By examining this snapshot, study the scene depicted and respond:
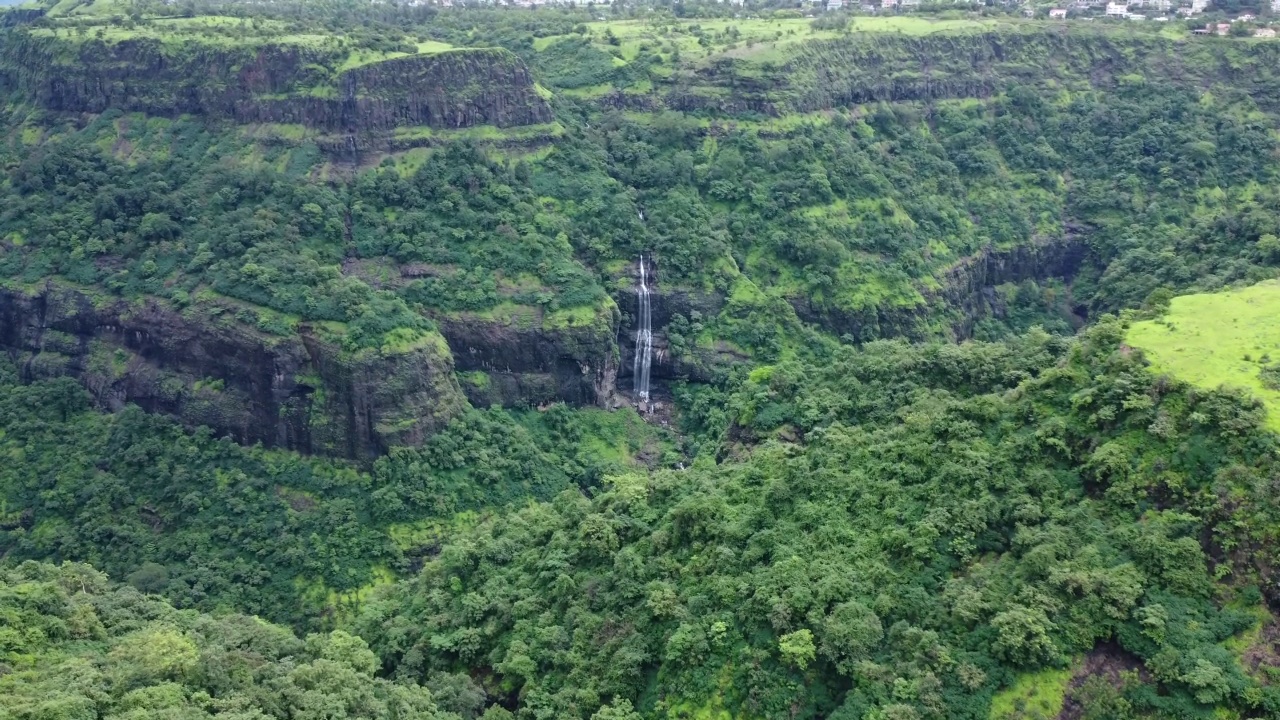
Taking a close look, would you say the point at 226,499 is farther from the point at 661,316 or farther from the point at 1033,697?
the point at 1033,697

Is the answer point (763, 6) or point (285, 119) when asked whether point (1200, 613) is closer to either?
point (285, 119)

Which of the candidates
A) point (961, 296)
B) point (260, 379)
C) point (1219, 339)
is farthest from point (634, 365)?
point (1219, 339)

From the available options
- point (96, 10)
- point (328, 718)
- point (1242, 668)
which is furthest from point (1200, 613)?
point (96, 10)

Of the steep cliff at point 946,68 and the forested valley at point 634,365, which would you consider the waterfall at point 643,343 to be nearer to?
the forested valley at point 634,365

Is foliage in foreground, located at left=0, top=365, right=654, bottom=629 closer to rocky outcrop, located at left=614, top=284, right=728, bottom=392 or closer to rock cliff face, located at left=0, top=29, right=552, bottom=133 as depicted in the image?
rocky outcrop, located at left=614, top=284, right=728, bottom=392

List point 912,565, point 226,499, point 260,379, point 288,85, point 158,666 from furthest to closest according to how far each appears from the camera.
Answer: point 288,85
point 260,379
point 226,499
point 912,565
point 158,666

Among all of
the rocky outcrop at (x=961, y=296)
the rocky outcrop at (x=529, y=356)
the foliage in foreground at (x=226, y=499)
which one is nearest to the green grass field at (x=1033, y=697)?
the foliage in foreground at (x=226, y=499)

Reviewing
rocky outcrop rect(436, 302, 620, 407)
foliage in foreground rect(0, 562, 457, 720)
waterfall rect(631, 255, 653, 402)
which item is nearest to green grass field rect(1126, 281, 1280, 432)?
foliage in foreground rect(0, 562, 457, 720)
